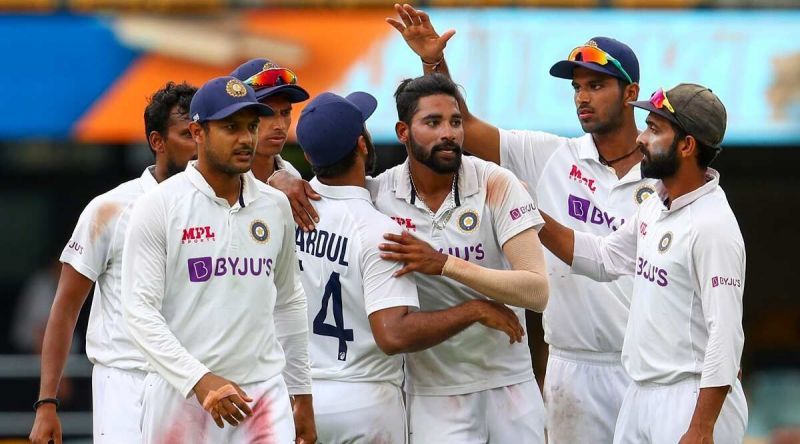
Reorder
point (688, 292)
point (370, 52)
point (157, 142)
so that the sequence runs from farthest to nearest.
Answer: point (370, 52)
point (157, 142)
point (688, 292)

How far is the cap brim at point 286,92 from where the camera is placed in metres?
7.16

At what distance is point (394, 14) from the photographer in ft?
41.7

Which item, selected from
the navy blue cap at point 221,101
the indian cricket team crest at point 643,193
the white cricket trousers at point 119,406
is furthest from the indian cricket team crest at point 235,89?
the indian cricket team crest at point 643,193

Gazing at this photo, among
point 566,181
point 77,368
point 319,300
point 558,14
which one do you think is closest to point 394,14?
point 558,14

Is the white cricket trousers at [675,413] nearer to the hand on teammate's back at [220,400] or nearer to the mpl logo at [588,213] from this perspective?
the mpl logo at [588,213]

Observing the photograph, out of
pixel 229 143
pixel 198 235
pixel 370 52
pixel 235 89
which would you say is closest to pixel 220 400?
pixel 198 235

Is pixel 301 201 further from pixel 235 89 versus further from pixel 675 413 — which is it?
pixel 675 413

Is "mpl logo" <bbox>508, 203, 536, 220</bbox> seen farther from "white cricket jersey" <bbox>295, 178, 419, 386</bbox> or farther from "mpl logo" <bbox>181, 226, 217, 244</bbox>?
"mpl logo" <bbox>181, 226, 217, 244</bbox>

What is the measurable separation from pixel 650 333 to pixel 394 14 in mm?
6502

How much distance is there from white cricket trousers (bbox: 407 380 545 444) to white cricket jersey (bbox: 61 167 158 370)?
1.33 m

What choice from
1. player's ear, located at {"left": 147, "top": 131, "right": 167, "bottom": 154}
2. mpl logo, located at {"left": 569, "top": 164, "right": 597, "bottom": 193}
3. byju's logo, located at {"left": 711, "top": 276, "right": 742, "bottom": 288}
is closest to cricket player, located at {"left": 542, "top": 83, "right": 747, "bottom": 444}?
byju's logo, located at {"left": 711, "top": 276, "right": 742, "bottom": 288}

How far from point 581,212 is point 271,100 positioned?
1.59 meters

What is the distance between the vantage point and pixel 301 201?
274 inches

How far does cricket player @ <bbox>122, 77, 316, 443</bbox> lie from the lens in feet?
20.1
